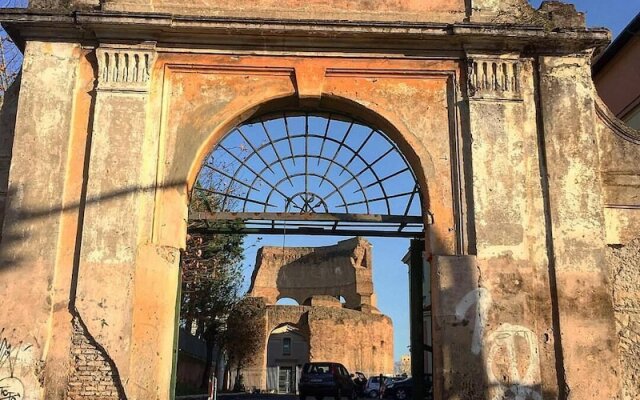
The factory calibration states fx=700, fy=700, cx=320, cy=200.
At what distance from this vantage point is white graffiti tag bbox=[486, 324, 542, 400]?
24.6 feet

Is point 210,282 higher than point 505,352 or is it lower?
higher

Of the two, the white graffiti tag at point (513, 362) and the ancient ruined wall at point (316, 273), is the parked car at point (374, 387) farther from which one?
the white graffiti tag at point (513, 362)

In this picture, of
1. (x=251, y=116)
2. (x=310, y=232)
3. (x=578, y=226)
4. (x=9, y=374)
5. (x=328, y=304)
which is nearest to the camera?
(x=9, y=374)

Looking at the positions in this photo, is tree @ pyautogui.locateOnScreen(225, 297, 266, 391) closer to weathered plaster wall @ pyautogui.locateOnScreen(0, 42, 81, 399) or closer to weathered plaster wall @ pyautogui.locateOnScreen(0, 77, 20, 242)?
weathered plaster wall @ pyautogui.locateOnScreen(0, 77, 20, 242)

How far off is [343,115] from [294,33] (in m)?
1.28

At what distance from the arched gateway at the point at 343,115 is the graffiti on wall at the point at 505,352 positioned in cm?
2

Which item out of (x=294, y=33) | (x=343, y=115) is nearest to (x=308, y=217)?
(x=343, y=115)

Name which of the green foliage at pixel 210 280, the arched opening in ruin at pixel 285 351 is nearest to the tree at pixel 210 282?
the green foliage at pixel 210 280

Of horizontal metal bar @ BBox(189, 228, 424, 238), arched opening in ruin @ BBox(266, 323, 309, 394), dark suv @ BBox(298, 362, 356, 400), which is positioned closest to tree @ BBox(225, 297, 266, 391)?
dark suv @ BBox(298, 362, 356, 400)

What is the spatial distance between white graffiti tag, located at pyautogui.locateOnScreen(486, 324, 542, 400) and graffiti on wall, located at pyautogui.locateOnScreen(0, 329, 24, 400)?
4993 mm

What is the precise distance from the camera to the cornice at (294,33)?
8172mm

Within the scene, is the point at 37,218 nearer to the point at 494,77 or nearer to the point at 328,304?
the point at 494,77

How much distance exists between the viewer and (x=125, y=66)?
8.26 metres

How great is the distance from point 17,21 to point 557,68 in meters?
6.43
